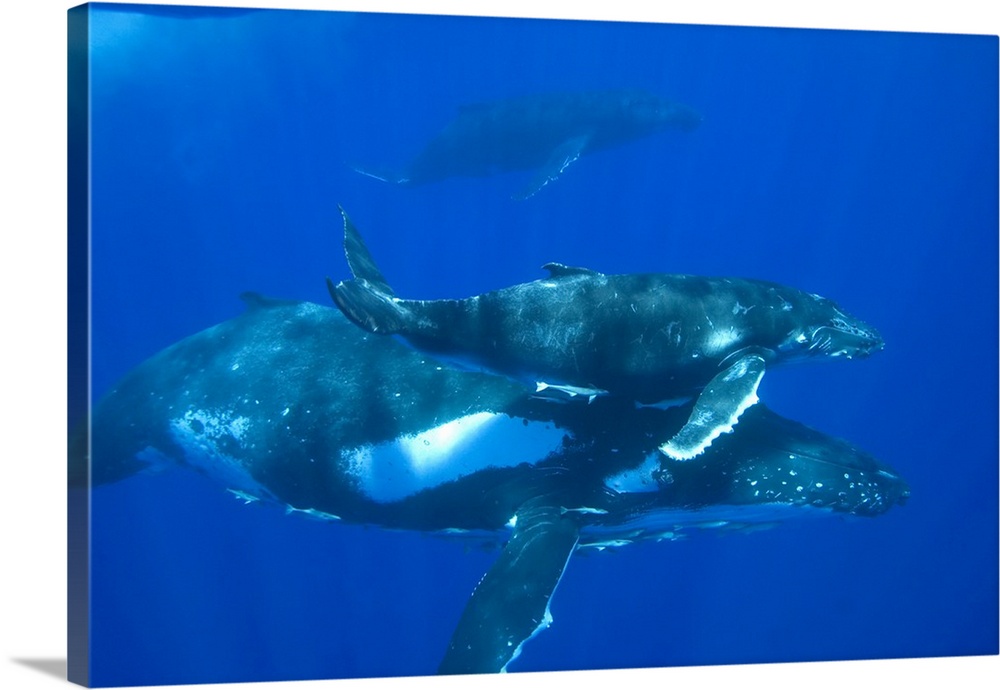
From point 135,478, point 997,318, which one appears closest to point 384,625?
point 135,478

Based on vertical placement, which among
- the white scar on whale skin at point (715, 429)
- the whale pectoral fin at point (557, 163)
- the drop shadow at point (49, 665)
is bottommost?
the drop shadow at point (49, 665)

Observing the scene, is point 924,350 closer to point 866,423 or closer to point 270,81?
point 866,423

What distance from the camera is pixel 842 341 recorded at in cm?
1069

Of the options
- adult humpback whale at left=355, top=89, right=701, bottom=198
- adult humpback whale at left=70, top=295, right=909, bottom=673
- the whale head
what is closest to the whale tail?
adult humpback whale at left=70, top=295, right=909, bottom=673

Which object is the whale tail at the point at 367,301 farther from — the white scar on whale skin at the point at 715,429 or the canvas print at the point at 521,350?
the white scar on whale skin at the point at 715,429

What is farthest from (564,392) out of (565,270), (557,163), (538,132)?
(538,132)

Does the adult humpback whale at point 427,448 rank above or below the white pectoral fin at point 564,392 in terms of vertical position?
below

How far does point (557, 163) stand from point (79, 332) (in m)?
5.32

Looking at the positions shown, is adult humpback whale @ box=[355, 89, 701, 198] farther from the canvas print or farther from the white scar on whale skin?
the white scar on whale skin

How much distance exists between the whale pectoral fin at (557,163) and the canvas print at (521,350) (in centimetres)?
8

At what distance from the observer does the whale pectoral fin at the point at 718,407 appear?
920 cm

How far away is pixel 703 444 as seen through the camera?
30.3ft

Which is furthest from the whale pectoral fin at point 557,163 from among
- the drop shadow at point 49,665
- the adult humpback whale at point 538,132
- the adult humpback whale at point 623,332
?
the drop shadow at point 49,665

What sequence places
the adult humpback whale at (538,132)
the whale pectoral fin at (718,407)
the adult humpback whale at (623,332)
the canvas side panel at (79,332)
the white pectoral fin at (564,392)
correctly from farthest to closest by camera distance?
the adult humpback whale at (538,132), the white pectoral fin at (564,392), the canvas side panel at (79,332), the adult humpback whale at (623,332), the whale pectoral fin at (718,407)
